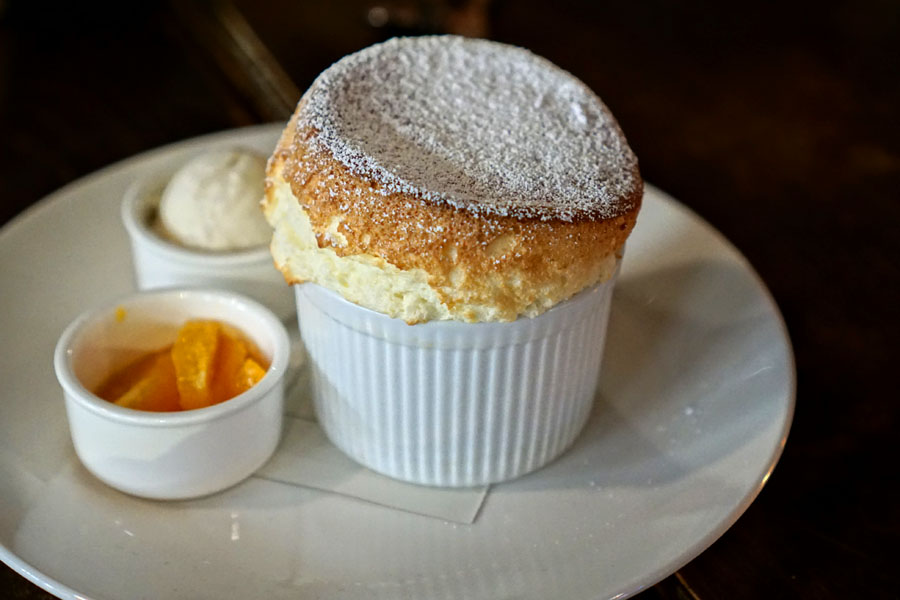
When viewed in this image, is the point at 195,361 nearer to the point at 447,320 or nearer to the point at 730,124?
the point at 447,320

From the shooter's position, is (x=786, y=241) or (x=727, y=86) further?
(x=727, y=86)

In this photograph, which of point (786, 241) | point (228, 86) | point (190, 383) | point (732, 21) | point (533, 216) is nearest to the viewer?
point (533, 216)

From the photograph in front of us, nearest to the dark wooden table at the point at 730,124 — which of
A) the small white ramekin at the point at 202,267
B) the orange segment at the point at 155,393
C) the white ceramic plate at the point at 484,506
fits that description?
the white ceramic plate at the point at 484,506

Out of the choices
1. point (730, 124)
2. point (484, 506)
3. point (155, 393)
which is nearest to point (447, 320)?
point (484, 506)

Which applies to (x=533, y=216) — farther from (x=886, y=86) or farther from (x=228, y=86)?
(x=886, y=86)

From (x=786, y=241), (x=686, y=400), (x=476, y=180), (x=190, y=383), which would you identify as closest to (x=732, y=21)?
(x=786, y=241)

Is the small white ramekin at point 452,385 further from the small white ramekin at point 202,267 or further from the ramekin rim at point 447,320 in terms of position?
the small white ramekin at point 202,267
